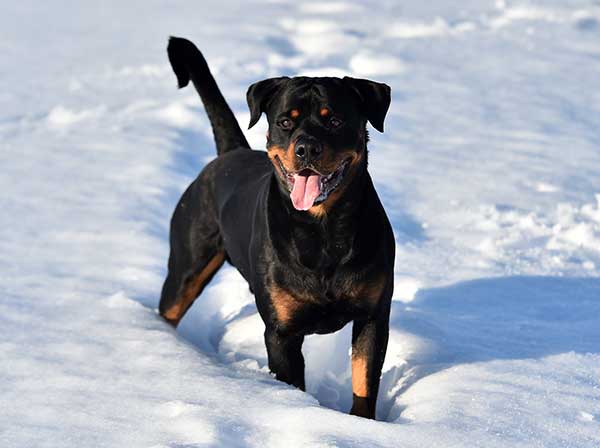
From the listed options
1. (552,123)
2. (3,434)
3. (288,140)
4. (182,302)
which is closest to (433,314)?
(182,302)

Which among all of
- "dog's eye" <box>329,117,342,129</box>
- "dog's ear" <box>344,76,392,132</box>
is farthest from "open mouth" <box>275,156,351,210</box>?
"dog's ear" <box>344,76,392,132</box>

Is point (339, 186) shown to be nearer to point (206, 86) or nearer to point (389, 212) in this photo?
point (206, 86)

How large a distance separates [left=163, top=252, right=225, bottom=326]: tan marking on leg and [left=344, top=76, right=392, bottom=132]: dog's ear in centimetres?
120

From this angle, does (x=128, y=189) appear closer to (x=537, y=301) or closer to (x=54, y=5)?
(x=537, y=301)

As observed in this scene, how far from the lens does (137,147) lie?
24.3 feet

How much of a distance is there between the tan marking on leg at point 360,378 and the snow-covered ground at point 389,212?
16 centimetres

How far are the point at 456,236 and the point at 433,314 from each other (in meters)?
1.33

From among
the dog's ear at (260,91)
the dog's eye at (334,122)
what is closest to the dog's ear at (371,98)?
the dog's eye at (334,122)

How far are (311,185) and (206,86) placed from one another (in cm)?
142

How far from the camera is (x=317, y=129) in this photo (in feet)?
11.1

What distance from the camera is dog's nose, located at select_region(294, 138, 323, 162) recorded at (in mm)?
3236

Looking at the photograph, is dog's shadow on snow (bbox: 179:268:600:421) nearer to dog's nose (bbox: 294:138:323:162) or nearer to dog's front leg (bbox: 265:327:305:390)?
dog's front leg (bbox: 265:327:305:390)

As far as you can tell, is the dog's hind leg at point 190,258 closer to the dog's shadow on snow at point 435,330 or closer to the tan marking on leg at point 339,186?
A: the dog's shadow on snow at point 435,330

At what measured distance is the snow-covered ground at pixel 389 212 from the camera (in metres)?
3.21
